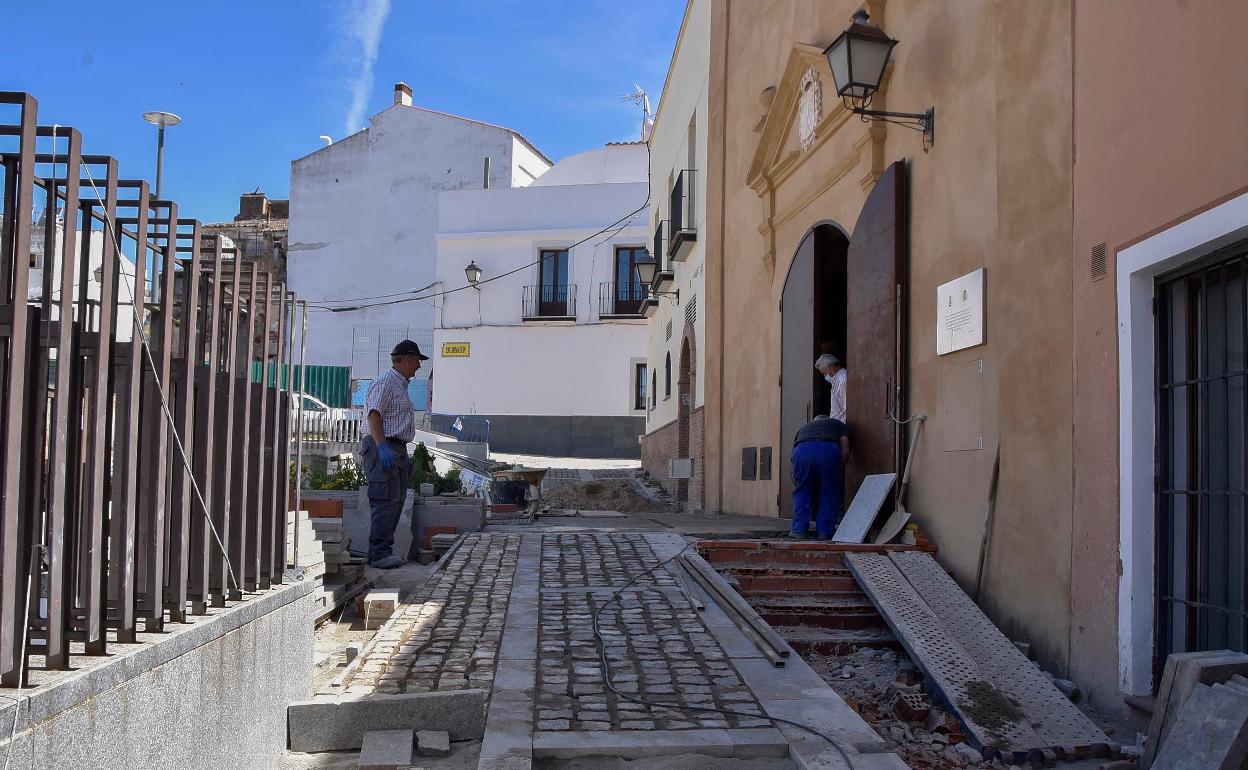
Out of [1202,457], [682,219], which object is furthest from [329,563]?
[682,219]

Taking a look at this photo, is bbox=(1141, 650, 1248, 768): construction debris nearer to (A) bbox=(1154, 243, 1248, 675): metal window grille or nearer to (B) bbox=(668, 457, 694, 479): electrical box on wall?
(A) bbox=(1154, 243, 1248, 675): metal window grille

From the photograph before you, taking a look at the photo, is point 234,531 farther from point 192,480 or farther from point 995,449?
point 995,449

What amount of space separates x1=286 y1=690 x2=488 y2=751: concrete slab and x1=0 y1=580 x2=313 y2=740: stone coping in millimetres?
552

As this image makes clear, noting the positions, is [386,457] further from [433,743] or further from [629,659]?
[433,743]

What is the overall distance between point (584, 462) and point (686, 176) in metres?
11.9

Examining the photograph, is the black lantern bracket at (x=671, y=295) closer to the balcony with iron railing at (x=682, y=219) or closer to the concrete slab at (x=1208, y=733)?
the balcony with iron railing at (x=682, y=219)

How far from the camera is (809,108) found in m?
10.1

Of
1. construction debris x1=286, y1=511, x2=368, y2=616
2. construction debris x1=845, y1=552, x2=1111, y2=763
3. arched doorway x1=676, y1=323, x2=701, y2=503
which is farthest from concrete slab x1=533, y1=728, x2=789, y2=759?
arched doorway x1=676, y1=323, x2=701, y2=503

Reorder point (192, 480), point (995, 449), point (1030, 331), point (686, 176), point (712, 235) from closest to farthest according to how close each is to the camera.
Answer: point (192, 480) → point (1030, 331) → point (995, 449) → point (712, 235) → point (686, 176)

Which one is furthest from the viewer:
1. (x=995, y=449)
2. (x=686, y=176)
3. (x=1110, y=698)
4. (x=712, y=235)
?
(x=686, y=176)

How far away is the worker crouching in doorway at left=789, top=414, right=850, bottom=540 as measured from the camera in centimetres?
830

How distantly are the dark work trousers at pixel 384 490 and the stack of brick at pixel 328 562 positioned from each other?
0.32 m

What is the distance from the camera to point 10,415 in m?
2.62

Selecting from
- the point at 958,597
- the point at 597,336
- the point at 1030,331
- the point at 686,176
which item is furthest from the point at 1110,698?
the point at 597,336
